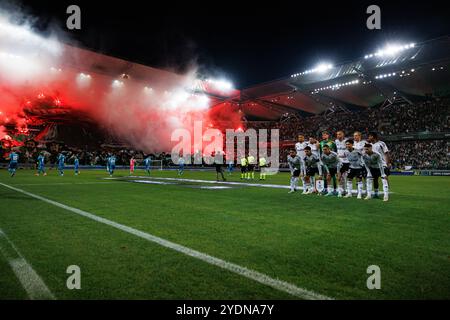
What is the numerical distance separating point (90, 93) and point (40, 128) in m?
7.97

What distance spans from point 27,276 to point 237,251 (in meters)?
2.25

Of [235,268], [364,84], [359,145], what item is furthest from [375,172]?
[364,84]

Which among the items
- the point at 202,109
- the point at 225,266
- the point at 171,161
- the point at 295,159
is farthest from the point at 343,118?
the point at 225,266

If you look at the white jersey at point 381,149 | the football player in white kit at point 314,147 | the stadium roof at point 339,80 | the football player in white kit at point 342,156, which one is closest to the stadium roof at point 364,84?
the stadium roof at point 339,80

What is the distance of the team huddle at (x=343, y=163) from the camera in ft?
30.4

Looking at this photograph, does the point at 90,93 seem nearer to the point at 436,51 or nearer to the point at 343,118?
the point at 343,118

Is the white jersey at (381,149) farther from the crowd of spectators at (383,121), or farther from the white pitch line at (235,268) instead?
the crowd of spectators at (383,121)

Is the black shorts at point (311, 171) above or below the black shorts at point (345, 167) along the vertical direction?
below

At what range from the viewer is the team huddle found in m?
9.27

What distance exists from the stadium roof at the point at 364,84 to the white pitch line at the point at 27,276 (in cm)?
4039

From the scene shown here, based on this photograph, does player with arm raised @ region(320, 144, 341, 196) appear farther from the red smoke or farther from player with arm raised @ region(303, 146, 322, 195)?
the red smoke

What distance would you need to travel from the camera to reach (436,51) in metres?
33.7
